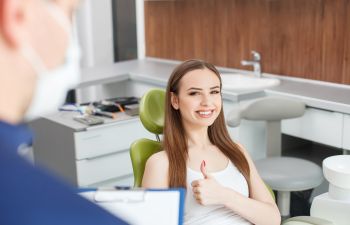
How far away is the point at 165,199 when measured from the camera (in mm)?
956

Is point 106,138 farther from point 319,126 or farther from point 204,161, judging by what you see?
point 204,161

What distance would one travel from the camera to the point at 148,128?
1.84m

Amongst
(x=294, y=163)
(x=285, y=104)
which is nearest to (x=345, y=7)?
(x=285, y=104)

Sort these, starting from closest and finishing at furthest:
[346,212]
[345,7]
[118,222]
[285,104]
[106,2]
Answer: [118,222] < [346,212] < [285,104] < [345,7] < [106,2]

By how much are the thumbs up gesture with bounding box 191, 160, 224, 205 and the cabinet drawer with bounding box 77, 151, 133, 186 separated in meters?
1.40

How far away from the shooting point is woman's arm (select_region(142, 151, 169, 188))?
1.53 metres

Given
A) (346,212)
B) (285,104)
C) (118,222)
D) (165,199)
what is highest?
(118,222)

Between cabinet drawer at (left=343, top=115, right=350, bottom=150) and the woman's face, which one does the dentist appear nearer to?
the woman's face

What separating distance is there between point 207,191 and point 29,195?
1.08 m

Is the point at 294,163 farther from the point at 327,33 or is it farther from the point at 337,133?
the point at 327,33

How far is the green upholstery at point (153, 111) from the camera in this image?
1.82 metres

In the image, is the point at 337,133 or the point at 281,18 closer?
the point at 337,133

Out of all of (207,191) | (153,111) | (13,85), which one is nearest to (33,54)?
(13,85)

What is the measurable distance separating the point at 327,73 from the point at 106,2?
2.55 meters
